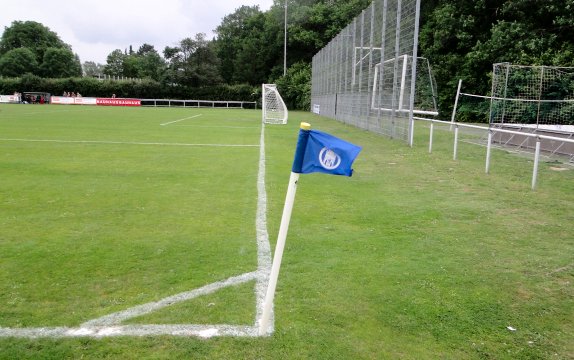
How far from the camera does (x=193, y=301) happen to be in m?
3.73

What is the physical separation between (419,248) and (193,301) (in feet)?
8.51

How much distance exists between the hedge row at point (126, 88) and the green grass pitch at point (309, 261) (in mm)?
54189

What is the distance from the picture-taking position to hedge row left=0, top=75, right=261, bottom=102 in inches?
2452

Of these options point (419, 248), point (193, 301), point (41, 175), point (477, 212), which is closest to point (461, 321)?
point (419, 248)

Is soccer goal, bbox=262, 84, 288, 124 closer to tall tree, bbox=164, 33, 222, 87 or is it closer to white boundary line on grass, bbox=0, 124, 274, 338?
white boundary line on grass, bbox=0, 124, 274, 338

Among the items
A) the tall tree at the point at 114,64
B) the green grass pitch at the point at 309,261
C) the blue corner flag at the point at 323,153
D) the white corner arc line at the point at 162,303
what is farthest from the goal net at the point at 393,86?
the tall tree at the point at 114,64

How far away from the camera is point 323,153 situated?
3.14m

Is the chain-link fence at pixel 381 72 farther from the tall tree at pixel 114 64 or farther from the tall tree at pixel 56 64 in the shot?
the tall tree at pixel 114 64

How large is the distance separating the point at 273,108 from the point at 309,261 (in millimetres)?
25181

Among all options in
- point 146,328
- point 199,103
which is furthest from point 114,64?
point 146,328

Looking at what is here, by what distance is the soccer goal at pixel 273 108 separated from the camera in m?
28.0

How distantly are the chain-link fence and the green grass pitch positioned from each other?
7626mm

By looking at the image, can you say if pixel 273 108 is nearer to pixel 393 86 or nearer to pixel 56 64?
pixel 393 86

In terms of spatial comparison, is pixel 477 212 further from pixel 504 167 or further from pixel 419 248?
pixel 504 167
